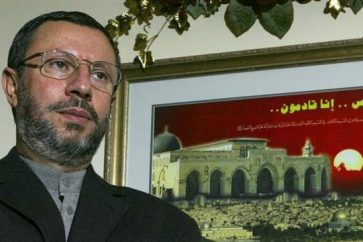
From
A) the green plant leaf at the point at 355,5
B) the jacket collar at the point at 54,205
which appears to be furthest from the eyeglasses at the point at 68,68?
the green plant leaf at the point at 355,5

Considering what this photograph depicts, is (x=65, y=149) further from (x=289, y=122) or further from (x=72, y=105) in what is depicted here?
(x=289, y=122)

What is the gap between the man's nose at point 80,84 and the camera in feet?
2.86

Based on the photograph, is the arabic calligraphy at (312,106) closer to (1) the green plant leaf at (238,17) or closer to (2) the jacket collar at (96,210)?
(1) the green plant leaf at (238,17)

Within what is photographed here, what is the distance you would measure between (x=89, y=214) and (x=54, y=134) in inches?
4.0

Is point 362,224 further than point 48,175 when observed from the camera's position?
Yes

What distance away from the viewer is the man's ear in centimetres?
93

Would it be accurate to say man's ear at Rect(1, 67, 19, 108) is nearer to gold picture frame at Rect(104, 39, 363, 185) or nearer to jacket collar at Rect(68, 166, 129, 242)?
jacket collar at Rect(68, 166, 129, 242)

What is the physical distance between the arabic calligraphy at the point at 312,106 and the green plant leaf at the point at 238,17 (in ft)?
0.45

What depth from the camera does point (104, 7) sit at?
1.29 metres

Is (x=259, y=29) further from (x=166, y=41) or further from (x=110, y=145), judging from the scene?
(x=110, y=145)

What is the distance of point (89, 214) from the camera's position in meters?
0.90

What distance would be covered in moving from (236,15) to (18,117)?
39cm

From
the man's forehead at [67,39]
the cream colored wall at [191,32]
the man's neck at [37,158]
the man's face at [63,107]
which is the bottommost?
the man's neck at [37,158]

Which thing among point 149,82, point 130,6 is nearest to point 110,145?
point 149,82
